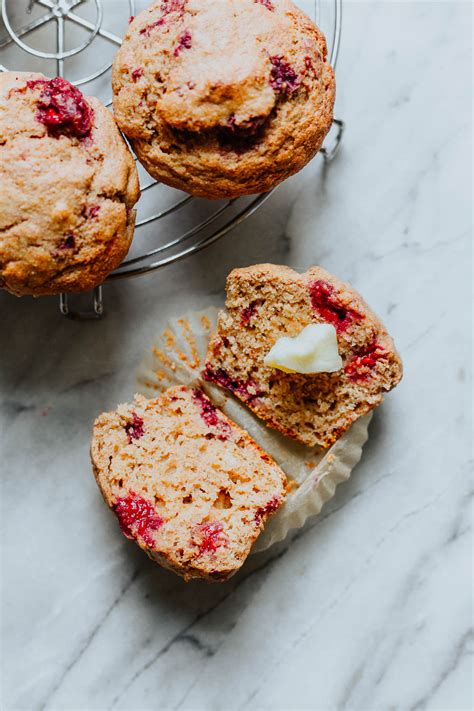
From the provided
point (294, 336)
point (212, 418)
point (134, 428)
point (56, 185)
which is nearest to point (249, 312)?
point (294, 336)

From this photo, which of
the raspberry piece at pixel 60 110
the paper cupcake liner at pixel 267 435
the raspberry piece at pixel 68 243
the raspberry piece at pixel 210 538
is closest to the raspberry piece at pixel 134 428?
the paper cupcake liner at pixel 267 435

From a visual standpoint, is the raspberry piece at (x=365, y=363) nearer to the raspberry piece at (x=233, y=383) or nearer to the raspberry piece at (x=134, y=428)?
the raspberry piece at (x=233, y=383)

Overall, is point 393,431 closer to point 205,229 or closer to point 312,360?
point 312,360

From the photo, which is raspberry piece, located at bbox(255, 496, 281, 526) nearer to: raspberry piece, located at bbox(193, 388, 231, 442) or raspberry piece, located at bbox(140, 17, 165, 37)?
raspberry piece, located at bbox(193, 388, 231, 442)

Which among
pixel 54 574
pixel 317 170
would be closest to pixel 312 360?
pixel 317 170

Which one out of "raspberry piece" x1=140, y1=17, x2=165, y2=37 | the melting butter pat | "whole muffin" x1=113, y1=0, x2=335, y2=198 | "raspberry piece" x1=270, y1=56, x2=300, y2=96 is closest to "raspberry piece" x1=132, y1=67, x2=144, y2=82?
"whole muffin" x1=113, y1=0, x2=335, y2=198

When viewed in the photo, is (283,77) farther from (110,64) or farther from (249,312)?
(110,64)
